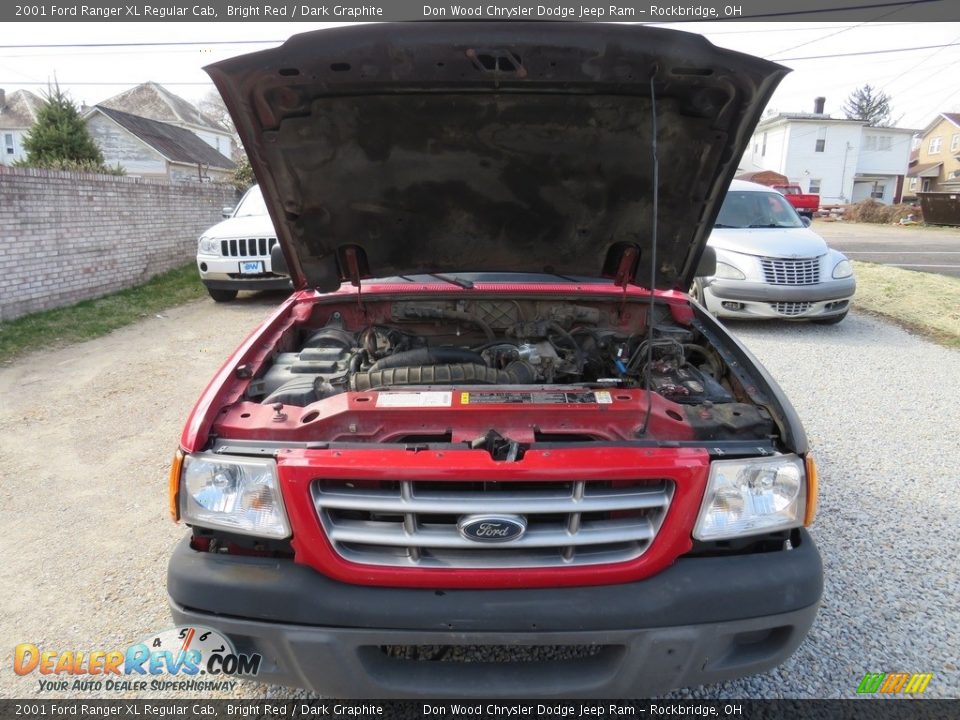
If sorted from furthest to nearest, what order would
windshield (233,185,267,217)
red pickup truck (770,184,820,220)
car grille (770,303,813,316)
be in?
red pickup truck (770,184,820,220), windshield (233,185,267,217), car grille (770,303,813,316)

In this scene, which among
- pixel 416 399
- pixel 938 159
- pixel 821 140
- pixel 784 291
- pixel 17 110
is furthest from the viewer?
pixel 938 159

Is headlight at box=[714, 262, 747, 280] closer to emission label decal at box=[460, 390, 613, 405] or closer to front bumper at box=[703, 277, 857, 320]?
front bumper at box=[703, 277, 857, 320]

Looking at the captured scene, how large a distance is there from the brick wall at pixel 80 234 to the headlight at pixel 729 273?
8.58 m

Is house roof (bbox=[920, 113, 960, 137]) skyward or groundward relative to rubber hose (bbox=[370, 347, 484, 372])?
skyward

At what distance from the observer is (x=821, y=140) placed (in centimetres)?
4134

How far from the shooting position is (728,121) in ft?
7.02

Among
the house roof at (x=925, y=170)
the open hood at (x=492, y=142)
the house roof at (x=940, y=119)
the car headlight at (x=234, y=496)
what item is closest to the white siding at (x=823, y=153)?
the house roof at (x=925, y=170)

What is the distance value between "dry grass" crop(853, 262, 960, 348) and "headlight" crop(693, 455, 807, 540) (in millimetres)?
6711

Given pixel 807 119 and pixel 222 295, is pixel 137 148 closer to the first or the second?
pixel 222 295

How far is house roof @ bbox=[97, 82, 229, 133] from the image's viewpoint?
139ft

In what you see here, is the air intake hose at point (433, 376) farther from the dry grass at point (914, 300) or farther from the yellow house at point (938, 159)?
the yellow house at point (938, 159)

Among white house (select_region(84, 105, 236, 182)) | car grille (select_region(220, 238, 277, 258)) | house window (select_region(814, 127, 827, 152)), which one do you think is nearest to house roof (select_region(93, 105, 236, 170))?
white house (select_region(84, 105, 236, 182))

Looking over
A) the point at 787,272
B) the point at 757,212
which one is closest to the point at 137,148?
the point at 757,212

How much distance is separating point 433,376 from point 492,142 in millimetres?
961
